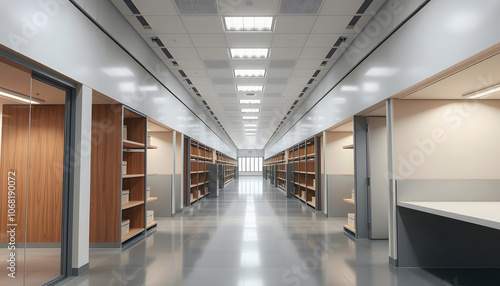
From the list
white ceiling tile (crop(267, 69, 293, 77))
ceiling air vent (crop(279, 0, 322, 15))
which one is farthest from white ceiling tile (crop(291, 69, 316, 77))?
ceiling air vent (crop(279, 0, 322, 15))

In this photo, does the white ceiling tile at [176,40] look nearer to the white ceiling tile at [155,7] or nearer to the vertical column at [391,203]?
the white ceiling tile at [155,7]

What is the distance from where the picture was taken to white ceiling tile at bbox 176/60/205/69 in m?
7.50

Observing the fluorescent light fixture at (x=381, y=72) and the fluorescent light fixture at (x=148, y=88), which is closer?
the fluorescent light fixture at (x=381, y=72)

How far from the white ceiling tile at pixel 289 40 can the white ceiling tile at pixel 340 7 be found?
3.07ft

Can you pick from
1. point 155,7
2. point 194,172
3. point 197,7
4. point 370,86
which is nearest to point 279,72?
point 370,86

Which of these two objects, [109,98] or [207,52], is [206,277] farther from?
[207,52]

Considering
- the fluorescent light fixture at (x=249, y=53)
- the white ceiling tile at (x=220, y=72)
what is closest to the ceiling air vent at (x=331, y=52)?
the fluorescent light fixture at (x=249, y=53)

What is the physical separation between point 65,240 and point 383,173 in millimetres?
5364

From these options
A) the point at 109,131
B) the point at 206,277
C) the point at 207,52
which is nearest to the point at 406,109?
the point at 206,277

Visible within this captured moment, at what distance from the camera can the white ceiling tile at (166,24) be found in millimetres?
5363

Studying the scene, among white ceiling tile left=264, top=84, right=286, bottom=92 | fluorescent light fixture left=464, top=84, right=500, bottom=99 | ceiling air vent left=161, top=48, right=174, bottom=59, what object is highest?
ceiling air vent left=161, top=48, right=174, bottom=59

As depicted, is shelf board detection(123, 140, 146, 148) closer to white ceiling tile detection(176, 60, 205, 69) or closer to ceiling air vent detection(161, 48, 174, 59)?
ceiling air vent detection(161, 48, 174, 59)

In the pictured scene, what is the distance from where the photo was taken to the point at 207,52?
6.93 metres

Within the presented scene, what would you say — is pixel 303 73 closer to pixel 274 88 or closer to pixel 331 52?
pixel 331 52
